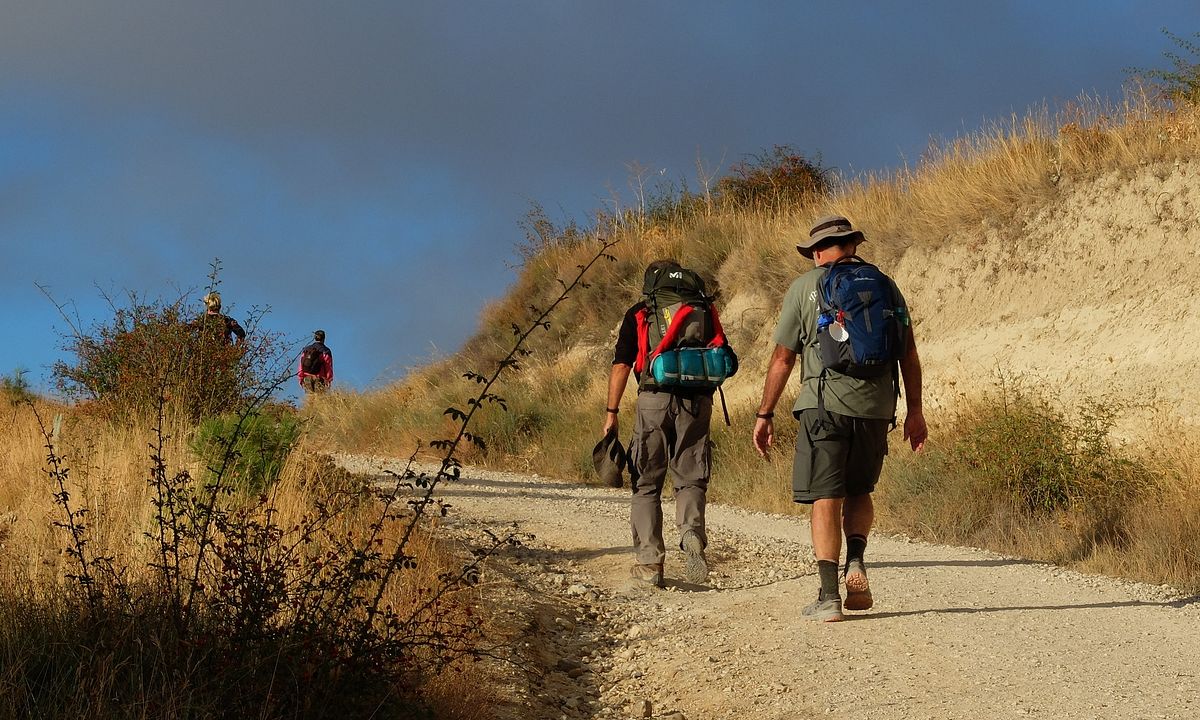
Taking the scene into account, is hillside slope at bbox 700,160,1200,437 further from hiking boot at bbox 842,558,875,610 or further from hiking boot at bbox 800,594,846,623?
hiking boot at bbox 800,594,846,623

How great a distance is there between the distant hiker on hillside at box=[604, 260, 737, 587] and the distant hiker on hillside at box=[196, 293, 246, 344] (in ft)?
24.1

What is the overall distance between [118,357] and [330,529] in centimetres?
743

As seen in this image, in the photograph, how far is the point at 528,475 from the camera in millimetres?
16688

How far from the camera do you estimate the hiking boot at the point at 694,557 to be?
8.68m

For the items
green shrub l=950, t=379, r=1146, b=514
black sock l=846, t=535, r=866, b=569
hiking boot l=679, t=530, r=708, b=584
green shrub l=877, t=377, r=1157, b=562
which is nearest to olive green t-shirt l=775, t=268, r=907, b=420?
black sock l=846, t=535, r=866, b=569

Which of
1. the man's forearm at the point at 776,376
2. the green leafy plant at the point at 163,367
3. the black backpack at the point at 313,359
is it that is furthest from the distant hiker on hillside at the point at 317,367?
the man's forearm at the point at 776,376

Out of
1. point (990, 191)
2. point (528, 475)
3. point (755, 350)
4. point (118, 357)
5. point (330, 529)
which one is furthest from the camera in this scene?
point (755, 350)

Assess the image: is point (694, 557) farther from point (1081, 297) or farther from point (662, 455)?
point (1081, 297)

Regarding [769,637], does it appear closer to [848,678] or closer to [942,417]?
[848,678]

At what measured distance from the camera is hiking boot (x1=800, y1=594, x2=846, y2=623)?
23.3ft

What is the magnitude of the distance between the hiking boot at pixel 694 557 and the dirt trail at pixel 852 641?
0.38 ft

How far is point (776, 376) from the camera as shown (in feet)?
23.4

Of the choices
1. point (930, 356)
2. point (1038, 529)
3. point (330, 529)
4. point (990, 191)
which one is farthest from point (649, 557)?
point (990, 191)

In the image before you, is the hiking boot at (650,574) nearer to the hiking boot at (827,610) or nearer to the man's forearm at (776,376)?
the hiking boot at (827,610)
